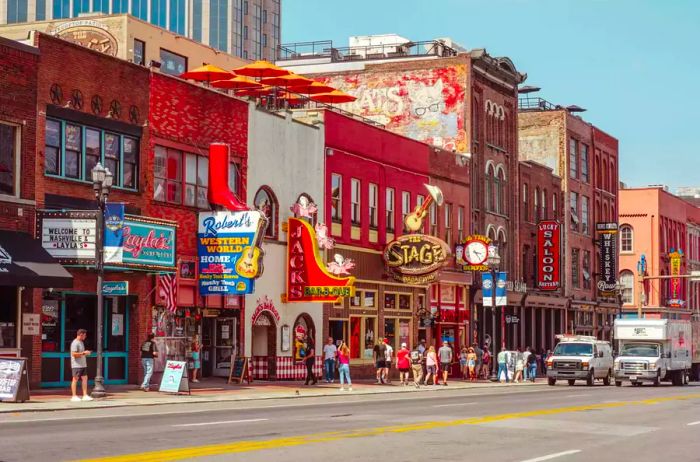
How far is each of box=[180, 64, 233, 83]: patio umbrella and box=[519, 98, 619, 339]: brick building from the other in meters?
40.0

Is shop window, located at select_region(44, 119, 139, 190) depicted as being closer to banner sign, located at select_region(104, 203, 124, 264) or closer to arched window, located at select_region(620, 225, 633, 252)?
banner sign, located at select_region(104, 203, 124, 264)

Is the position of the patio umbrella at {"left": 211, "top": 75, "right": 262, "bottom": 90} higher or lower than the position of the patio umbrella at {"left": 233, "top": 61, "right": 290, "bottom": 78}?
lower

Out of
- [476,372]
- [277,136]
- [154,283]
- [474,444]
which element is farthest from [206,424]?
[476,372]

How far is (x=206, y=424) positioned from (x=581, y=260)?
216ft

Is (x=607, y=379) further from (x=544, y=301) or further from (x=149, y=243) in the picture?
(x=149, y=243)

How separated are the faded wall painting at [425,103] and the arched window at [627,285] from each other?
39491 mm

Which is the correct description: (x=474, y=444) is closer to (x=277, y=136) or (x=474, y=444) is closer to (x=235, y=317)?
(x=235, y=317)

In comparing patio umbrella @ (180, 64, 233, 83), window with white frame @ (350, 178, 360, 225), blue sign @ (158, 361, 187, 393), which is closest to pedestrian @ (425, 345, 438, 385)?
window with white frame @ (350, 178, 360, 225)

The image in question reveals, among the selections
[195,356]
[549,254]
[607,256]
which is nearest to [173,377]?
[195,356]

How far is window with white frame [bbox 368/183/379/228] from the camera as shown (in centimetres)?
5684

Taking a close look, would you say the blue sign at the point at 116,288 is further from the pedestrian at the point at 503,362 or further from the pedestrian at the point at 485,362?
the pedestrian at the point at 485,362

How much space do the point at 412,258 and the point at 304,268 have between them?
9.18 meters

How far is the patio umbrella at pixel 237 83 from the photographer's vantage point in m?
49.0

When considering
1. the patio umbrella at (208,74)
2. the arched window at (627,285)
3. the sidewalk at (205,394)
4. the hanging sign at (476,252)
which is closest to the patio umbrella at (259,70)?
the patio umbrella at (208,74)
